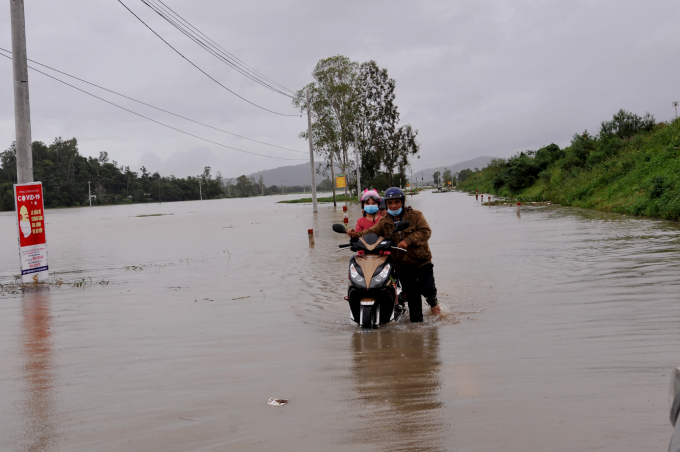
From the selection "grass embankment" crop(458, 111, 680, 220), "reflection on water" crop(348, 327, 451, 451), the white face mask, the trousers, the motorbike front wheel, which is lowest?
"reflection on water" crop(348, 327, 451, 451)

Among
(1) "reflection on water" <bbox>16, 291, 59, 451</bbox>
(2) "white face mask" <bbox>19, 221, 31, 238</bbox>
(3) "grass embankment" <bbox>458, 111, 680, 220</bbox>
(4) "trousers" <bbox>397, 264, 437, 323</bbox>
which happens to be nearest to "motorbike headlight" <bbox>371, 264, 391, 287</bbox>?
(4) "trousers" <bbox>397, 264, 437, 323</bbox>

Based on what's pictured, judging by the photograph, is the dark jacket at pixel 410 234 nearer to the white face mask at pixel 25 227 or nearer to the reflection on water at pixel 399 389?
the reflection on water at pixel 399 389

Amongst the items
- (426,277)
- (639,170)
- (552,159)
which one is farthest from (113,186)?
→ (426,277)

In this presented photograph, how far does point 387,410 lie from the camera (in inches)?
165

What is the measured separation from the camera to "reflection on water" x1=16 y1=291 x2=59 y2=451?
3.97m

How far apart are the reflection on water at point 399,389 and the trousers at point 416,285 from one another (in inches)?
14.8

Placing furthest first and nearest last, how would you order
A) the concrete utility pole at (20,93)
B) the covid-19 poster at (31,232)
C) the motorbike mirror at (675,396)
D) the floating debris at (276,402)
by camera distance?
the concrete utility pole at (20,93), the covid-19 poster at (31,232), the floating debris at (276,402), the motorbike mirror at (675,396)

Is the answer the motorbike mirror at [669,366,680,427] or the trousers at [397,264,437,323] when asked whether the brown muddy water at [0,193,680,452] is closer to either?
the trousers at [397,264,437,323]

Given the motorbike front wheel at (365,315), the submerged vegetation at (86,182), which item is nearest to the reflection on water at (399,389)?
the motorbike front wheel at (365,315)

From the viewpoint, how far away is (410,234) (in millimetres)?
6938

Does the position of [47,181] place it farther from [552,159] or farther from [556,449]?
[556,449]

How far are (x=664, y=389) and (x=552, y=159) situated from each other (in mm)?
49897

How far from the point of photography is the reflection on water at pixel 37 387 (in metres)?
3.97

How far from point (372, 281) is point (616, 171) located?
27.5 meters
